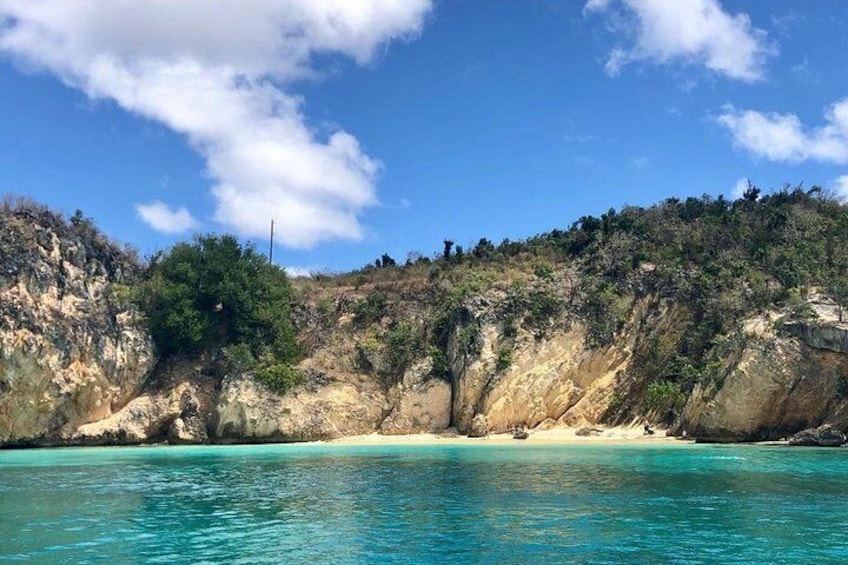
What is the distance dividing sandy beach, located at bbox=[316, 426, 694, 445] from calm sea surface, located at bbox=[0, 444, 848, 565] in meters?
9.13

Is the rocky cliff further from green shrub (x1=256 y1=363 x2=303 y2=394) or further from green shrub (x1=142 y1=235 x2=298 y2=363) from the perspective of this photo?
green shrub (x1=142 y1=235 x2=298 y2=363)

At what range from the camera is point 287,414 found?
44.8m

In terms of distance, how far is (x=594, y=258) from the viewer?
50.8m

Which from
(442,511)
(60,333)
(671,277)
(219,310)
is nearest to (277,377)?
(219,310)

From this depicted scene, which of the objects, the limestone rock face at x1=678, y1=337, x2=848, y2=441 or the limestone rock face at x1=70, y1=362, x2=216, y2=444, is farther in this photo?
the limestone rock face at x1=70, y1=362, x2=216, y2=444

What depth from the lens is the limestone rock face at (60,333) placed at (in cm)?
4228

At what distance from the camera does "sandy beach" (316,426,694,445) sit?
37.9 meters

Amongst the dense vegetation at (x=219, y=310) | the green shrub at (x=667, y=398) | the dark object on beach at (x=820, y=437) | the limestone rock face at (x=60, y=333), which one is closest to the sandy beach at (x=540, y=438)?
the green shrub at (x=667, y=398)

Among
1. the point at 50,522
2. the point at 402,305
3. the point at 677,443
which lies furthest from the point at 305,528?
the point at 402,305

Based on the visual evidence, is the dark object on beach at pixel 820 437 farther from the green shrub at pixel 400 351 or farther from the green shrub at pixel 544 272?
the green shrub at pixel 400 351

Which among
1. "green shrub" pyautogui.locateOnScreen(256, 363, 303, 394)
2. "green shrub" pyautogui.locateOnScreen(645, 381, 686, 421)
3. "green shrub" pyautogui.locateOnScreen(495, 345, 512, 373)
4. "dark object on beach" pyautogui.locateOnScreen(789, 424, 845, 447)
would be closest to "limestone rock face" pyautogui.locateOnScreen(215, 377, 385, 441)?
"green shrub" pyautogui.locateOnScreen(256, 363, 303, 394)

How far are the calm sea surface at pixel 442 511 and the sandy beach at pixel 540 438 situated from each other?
A: 913cm

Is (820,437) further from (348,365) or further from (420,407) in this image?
(348,365)

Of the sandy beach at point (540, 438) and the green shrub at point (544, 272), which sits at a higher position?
the green shrub at point (544, 272)
